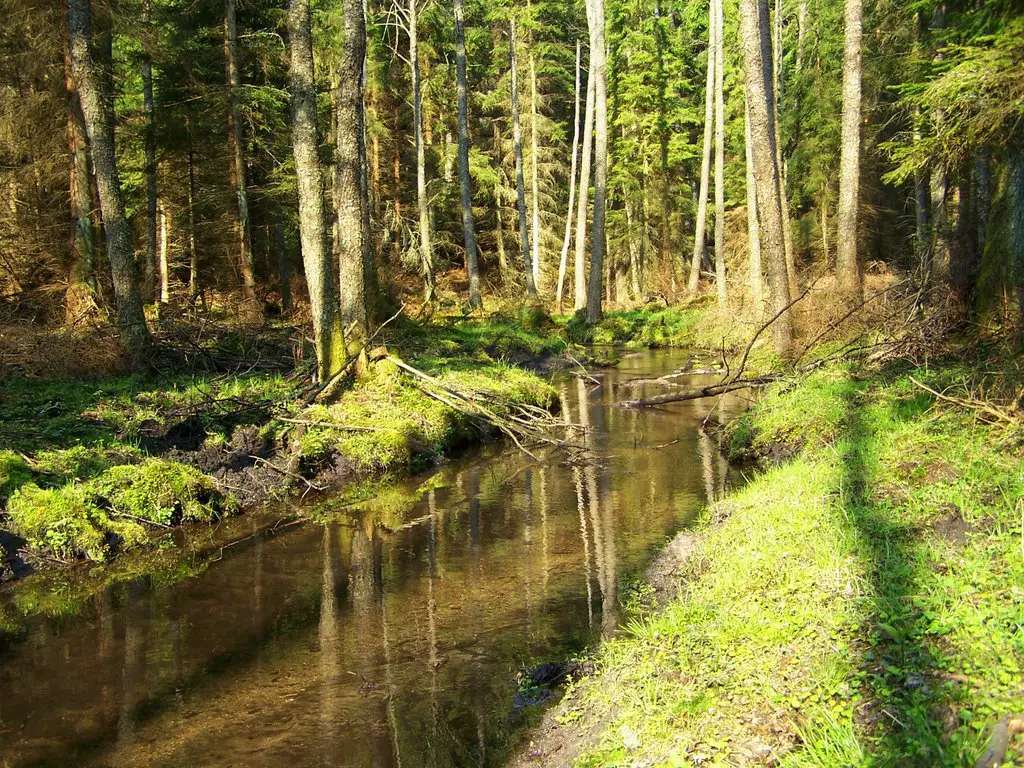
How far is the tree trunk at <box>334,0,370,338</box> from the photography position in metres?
11.8

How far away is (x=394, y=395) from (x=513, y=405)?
1957mm

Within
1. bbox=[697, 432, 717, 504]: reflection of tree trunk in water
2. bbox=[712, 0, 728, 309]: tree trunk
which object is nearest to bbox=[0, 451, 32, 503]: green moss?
bbox=[697, 432, 717, 504]: reflection of tree trunk in water

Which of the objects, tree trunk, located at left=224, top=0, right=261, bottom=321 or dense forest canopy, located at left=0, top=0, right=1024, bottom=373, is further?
tree trunk, located at left=224, top=0, right=261, bottom=321

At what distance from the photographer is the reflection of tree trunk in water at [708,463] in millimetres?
8862

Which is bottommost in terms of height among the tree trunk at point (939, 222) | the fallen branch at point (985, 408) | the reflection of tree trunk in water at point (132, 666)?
the reflection of tree trunk in water at point (132, 666)

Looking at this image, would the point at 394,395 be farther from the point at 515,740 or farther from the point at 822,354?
the point at 515,740

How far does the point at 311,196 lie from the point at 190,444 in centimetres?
438

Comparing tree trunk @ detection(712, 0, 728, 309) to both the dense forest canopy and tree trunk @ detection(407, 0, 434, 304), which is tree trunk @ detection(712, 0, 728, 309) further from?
tree trunk @ detection(407, 0, 434, 304)

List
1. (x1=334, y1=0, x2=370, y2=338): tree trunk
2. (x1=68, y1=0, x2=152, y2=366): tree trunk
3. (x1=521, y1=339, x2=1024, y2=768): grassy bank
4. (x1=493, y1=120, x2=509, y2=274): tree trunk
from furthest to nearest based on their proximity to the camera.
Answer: (x1=493, y1=120, x2=509, y2=274): tree trunk
(x1=68, y1=0, x2=152, y2=366): tree trunk
(x1=334, y1=0, x2=370, y2=338): tree trunk
(x1=521, y1=339, x2=1024, y2=768): grassy bank

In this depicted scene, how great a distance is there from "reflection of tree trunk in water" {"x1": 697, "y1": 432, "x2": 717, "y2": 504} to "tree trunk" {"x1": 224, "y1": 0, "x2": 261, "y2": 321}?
12.8 meters

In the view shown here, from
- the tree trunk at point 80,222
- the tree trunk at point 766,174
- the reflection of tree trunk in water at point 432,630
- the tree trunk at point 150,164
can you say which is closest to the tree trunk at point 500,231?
the tree trunk at point 150,164

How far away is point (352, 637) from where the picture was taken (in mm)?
5852

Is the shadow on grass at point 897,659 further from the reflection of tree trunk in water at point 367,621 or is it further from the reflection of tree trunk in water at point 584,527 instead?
the reflection of tree trunk in water at point 367,621

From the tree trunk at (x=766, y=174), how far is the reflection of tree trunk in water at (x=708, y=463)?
7.98 ft
